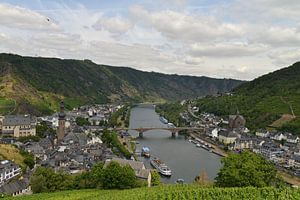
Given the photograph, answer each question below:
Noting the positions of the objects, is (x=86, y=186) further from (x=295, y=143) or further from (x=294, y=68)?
(x=294, y=68)

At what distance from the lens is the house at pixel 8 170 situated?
152 ft

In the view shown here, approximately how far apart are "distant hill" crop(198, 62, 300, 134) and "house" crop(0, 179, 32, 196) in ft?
217

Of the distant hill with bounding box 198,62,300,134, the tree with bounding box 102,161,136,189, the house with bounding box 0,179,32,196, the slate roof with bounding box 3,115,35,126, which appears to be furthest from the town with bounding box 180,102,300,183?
the slate roof with bounding box 3,115,35,126

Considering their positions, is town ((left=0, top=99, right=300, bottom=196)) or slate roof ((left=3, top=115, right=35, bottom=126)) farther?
slate roof ((left=3, top=115, right=35, bottom=126))

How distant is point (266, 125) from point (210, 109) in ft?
135

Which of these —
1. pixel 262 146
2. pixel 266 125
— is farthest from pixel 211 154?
pixel 266 125

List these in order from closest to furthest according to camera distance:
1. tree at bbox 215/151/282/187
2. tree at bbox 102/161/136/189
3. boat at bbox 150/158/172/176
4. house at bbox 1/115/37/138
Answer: tree at bbox 215/151/282/187
tree at bbox 102/161/136/189
boat at bbox 150/158/172/176
house at bbox 1/115/37/138

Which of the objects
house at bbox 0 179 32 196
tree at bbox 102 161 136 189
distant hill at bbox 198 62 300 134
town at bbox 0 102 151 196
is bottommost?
house at bbox 0 179 32 196

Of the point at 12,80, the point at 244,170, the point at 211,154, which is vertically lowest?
the point at 211,154

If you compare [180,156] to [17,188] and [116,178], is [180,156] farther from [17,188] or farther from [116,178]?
[116,178]

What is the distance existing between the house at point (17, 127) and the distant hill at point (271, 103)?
58102mm

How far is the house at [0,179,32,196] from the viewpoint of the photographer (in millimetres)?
40031

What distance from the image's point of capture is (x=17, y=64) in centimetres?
17250

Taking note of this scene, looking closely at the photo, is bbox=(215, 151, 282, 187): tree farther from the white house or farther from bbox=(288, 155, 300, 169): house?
the white house
